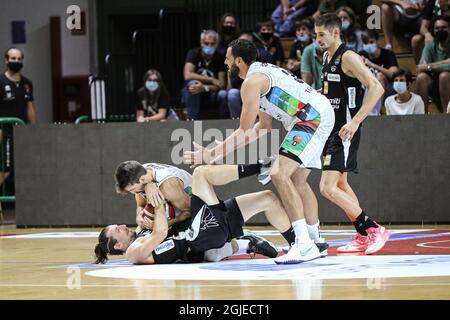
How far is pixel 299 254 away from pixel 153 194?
4.01 feet

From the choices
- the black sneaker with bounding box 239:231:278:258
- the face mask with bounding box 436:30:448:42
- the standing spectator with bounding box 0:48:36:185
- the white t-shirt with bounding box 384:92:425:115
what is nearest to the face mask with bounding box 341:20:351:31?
the face mask with bounding box 436:30:448:42

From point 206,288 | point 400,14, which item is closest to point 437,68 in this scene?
point 400,14

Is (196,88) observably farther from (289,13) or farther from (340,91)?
(340,91)

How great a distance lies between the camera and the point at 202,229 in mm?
8023

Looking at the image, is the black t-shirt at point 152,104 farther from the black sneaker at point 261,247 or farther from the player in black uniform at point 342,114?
the black sneaker at point 261,247

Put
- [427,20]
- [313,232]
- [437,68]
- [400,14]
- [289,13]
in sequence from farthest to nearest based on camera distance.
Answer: [289,13] → [400,14] → [427,20] → [437,68] → [313,232]

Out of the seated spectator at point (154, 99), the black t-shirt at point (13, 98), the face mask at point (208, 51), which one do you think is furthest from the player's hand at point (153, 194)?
the black t-shirt at point (13, 98)

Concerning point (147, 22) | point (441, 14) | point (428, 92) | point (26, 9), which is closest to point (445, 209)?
point (428, 92)

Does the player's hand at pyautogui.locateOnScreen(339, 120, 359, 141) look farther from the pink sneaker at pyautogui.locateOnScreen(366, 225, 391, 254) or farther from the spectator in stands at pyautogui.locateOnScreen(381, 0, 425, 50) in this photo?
the spectator in stands at pyautogui.locateOnScreen(381, 0, 425, 50)

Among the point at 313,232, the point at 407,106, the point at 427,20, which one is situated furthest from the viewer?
the point at 427,20

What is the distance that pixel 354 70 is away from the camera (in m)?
8.71

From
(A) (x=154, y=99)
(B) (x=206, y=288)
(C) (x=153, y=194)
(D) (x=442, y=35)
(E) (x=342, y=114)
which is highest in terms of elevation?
(D) (x=442, y=35)

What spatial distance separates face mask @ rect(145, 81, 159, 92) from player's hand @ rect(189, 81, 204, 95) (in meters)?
0.48

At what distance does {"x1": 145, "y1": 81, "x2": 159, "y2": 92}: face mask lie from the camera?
45.5ft
